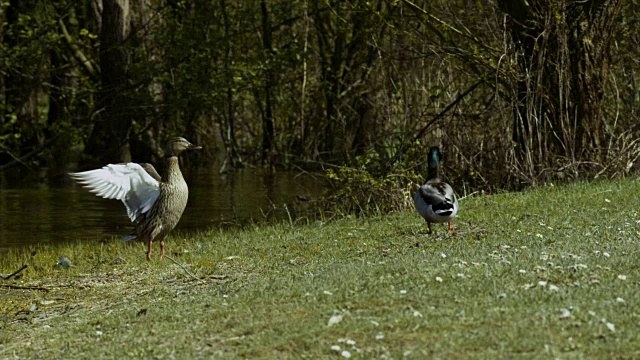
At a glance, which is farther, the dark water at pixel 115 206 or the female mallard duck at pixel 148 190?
the dark water at pixel 115 206

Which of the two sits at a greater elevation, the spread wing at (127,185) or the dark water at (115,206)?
the spread wing at (127,185)

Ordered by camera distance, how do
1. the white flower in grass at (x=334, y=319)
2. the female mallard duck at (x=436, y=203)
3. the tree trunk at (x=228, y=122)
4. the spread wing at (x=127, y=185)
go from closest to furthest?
the white flower in grass at (x=334, y=319) < the female mallard duck at (x=436, y=203) < the spread wing at (x=127, y=185) < the tree trunk at (x=228, y=122)

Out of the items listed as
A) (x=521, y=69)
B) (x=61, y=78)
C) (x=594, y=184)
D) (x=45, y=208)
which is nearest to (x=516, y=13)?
(x=521, y=69)

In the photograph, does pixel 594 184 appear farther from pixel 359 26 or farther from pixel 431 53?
pixel 359 26

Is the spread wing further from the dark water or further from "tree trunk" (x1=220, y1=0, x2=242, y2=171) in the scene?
"tree trunk" (x1=220, y1=0, x2=242, y2=171)

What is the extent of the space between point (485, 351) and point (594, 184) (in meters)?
9.44

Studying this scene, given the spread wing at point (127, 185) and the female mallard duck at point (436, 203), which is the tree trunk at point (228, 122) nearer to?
the spread wing at point (127, 185)

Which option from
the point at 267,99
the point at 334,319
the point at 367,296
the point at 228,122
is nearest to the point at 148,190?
the point at 367,296

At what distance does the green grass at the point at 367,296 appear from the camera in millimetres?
7113

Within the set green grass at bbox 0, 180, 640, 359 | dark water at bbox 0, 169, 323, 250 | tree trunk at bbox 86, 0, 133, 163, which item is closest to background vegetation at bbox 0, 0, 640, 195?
tree trunk at bbox 86, 0, 133, 163

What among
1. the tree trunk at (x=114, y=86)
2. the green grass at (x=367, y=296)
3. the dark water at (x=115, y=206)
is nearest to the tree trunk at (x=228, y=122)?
the dark water at (x=115, y=206)

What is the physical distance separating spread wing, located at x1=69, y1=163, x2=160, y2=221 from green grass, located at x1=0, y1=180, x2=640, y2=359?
667mm

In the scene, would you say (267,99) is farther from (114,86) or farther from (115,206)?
(115,206)

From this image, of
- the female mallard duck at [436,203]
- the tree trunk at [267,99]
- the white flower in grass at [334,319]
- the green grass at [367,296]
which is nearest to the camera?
the green grass at [367,296]
